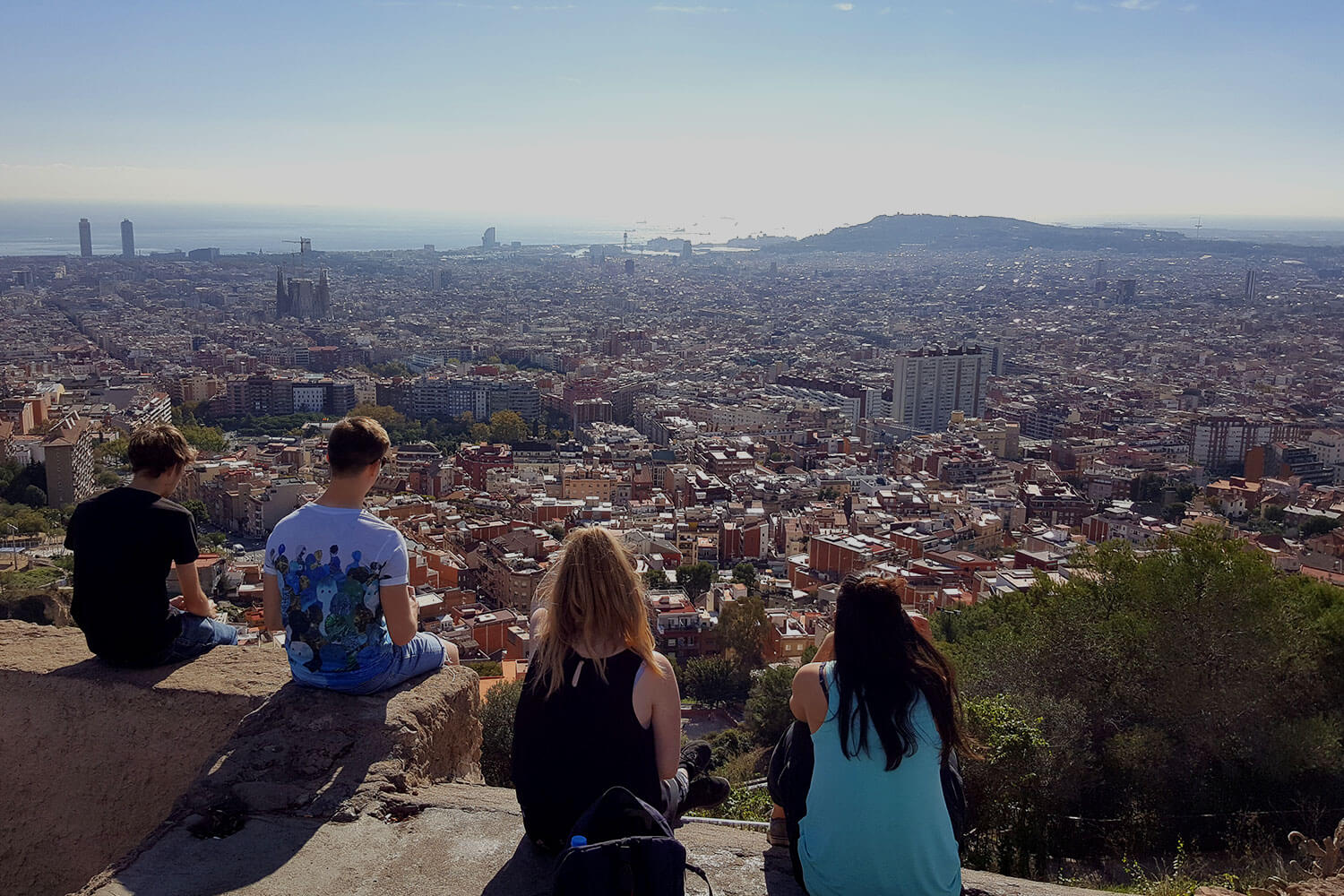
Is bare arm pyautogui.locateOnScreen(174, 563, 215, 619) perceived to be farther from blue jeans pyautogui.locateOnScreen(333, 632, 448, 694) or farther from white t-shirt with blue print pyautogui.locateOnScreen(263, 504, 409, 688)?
blue jeans pyautogui.locateOnScreen(333, 632, 448, 694)

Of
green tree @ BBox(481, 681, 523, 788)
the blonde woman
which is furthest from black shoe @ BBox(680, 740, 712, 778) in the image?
green tree @ BBox(481, 681, 523, 788)

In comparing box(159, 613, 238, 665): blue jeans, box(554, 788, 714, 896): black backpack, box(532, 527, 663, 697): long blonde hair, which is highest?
box(532, 527, 663, 697): long blonde hair

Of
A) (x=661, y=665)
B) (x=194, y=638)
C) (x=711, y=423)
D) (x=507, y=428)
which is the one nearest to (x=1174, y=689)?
(x=661, y=665)

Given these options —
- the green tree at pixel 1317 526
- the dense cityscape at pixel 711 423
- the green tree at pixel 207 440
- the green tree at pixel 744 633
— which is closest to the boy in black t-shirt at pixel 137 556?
the dense cityscape at pixel 711 423

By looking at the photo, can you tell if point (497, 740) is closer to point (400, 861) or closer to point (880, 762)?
point (400, 861)

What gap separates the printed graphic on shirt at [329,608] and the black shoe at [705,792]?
2.14ft

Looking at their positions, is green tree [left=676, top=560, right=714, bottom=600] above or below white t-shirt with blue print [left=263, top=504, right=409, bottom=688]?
below

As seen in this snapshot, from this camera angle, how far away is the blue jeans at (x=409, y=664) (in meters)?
2.09

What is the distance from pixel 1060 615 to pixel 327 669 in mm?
3320

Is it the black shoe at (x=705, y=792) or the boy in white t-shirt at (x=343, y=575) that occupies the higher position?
the boy in white t-shirt at (x=343, y=575)

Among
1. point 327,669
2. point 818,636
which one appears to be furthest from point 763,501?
point 327,669

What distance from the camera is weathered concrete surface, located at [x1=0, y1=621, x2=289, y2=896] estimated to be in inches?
79.7

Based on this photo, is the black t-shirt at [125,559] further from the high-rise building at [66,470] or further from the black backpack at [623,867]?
the high-rise building at [66,470]

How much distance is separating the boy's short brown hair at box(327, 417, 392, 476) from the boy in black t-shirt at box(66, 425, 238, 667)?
334mm
